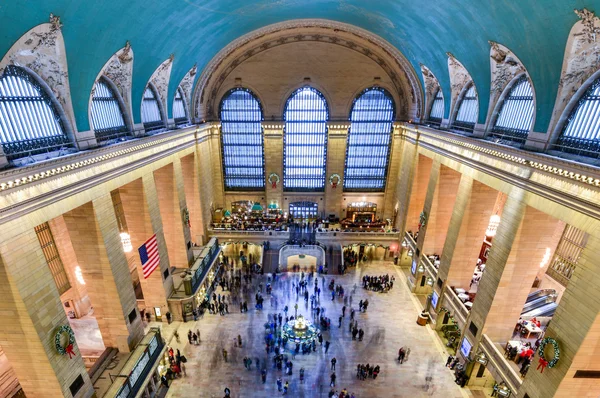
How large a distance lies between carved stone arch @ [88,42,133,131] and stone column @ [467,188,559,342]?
16.1 meters

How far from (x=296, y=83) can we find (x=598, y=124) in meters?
19.0

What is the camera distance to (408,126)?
2416 cm

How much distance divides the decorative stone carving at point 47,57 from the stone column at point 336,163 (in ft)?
60.8

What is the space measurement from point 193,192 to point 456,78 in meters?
18.2

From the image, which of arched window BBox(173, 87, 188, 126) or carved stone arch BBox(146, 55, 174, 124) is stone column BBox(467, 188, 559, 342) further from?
arched window BBox(173, 87, 188, 126)

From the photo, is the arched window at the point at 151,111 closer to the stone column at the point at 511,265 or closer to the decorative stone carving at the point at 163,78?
the decorative stone carving at the point at 163,78

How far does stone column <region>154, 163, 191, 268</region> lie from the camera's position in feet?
60.2

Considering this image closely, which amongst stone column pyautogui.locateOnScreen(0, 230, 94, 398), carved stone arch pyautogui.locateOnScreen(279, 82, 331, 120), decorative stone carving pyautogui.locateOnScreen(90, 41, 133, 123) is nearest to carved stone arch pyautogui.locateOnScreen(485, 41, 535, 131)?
carved stone arch pyautogui.locateOnScreen(279, 82, 331, 120)

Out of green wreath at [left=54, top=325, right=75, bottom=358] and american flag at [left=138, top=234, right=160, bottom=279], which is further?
american flag at [left=138, top=234, right=160, bottom=279]

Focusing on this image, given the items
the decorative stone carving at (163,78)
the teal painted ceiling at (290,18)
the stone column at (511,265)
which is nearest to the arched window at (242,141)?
the teal painted ceiling at (290,18)

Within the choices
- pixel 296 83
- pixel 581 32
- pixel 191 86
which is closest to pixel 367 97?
pixel 296 83

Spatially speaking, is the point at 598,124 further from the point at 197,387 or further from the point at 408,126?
the point at 197,387

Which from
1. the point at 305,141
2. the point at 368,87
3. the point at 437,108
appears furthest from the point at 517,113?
the point at 305,141

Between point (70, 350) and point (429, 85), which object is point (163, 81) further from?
point (429, 85)
